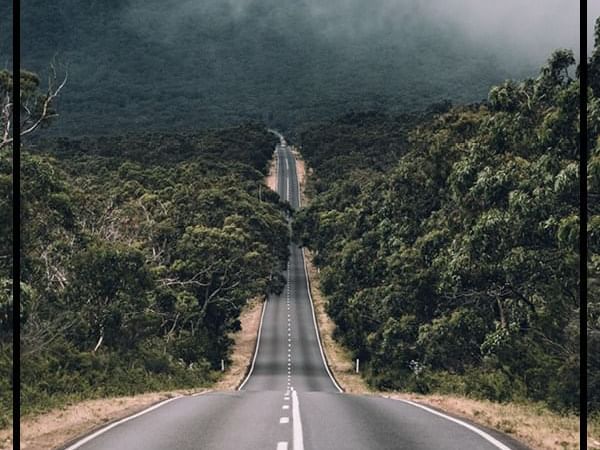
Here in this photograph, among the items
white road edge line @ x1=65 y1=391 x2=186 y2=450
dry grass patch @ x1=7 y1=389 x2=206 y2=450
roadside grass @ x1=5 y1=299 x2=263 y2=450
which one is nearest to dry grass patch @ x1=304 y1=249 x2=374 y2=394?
roadside grass @ x1=5 y1=299 x2=263 y2=450

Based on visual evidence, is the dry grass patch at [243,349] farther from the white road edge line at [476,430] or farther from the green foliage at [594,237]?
the white road edge line at [476,430]

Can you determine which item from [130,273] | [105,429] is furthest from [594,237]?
[130,273]

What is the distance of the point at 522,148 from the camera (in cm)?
3922

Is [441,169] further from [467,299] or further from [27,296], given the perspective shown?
[27,296]

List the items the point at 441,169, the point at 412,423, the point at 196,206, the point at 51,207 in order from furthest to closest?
the point at 196,206, the point at 441,169, the point at 51,207, the point at 412,423

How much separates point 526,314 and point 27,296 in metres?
19.9

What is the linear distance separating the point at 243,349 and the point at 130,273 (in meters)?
34.9

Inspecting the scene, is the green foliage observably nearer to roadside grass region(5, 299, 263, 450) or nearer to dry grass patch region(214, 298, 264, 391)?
roadside grass region(5, 299, 263, 450)

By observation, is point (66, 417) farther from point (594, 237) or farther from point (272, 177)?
point (272, 177)

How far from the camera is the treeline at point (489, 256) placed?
31141mm

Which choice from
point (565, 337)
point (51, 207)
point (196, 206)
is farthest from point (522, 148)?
point (196, 206)

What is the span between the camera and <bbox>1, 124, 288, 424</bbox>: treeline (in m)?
34.9

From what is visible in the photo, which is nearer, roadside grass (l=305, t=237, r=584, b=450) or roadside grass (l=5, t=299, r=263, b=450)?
roadside grass (l=305, t=237, r=584, b=450)

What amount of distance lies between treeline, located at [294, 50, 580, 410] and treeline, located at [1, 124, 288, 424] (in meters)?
11.5
